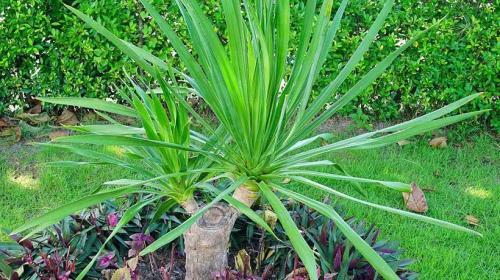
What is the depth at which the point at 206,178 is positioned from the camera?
2.05 meters

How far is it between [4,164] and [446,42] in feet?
10.3

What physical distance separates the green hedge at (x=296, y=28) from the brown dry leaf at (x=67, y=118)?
5.8 inches

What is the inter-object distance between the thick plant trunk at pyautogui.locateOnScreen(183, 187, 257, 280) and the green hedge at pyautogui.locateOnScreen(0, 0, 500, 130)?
2.51m

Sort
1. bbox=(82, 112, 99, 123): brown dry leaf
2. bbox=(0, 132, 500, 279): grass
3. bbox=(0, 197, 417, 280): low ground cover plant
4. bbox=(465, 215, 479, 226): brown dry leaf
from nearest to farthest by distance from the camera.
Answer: bbox=(0, 197, 417, 280): low ground cover plant
bbox=(0, 132, 500, 279): grass
bbox=(465, 215, 479, 226): brown dry leaf
bbox=(82, 112, 99, 123): brown dry leaf

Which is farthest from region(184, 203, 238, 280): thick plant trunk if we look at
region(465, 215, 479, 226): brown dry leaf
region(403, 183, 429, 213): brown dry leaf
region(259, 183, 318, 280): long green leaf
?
region(465, 215, 479, 226): brown dry leaf

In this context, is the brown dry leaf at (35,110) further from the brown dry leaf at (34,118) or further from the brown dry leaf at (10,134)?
the brown dry leaf at (10,134)

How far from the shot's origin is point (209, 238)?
2.07 m

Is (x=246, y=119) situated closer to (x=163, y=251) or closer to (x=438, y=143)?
(x=163, y=251)

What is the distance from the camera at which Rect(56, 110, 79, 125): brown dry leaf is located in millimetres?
4656

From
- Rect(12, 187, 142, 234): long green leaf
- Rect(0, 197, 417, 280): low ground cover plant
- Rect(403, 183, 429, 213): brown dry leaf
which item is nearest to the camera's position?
Rect(12, 187, 142, 234): long green leaf

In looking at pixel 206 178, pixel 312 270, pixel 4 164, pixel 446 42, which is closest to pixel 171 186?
pixel 206 178

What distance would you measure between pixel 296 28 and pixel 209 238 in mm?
2800

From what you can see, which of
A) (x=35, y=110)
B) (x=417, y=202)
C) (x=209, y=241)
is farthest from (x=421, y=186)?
(x=35, y=110)

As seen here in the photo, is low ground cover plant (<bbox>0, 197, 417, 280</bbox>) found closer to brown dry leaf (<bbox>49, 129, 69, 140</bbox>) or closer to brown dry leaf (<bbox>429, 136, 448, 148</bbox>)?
brown dry leaf (<bbox>49, 129, 69, 140</bbox>)
